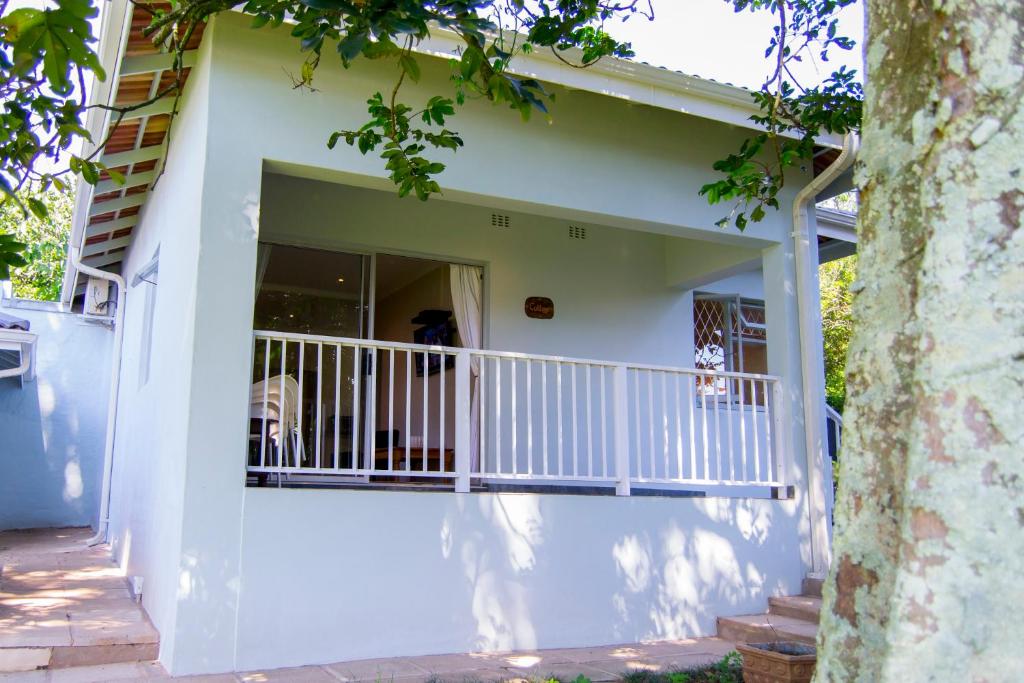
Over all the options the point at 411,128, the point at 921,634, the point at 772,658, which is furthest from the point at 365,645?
the point at 921,634

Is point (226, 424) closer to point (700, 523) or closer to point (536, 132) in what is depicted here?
point (536, 132)

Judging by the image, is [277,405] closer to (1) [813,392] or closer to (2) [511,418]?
(2) [511,418]

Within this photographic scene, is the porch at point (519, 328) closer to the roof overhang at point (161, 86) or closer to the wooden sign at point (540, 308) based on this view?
the wooden sign at point (540, 308)

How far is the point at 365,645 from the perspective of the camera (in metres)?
4.92

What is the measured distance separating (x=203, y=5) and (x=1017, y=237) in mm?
3869

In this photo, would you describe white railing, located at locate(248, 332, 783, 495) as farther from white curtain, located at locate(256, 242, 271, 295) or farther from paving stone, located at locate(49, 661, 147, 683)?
paving stone, located at locate(49, 661, 147, 683)

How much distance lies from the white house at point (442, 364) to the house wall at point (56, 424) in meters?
2.95

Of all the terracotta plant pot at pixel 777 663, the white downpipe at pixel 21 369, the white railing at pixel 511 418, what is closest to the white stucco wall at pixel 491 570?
the white railing at pixel 511 418

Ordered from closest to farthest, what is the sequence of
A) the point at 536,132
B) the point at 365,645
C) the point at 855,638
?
the point at 855,638
the point at 365,645
the point at 536,132

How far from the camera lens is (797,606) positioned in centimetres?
594

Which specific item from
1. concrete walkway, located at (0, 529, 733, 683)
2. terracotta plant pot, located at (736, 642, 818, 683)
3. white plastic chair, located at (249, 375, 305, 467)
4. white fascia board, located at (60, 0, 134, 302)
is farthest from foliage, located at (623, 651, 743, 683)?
white fascia board, located at (60, 0, 134, 302)

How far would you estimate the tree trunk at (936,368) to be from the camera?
4.65ft

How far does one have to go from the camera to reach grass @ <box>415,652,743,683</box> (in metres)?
4.42

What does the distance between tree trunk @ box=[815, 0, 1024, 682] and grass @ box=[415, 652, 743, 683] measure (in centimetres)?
291
